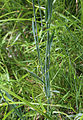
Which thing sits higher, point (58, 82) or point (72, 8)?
point (72, 8)

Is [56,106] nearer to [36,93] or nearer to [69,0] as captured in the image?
[36,93]

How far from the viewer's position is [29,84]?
97 cm

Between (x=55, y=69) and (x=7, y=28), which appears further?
(x=7, y=28)

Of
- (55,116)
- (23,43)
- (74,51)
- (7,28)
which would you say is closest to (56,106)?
(55,116)

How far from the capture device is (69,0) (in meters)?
1.13

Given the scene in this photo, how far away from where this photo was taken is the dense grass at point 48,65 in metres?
0.79

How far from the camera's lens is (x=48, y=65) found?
0.68 m

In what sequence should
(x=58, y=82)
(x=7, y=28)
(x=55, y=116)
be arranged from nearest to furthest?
(x=55, y=116) < (x=58, y=82) < (x=7, y=28)

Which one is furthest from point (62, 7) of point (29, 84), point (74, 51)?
point (29, 84)

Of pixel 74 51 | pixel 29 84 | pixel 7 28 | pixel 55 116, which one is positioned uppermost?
pixel 7 28

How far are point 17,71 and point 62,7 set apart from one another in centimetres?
55

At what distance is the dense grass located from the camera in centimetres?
79

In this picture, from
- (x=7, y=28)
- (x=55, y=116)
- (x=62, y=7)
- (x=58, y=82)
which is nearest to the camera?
(x=55, y=116)

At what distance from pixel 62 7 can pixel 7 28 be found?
51 centimetres
